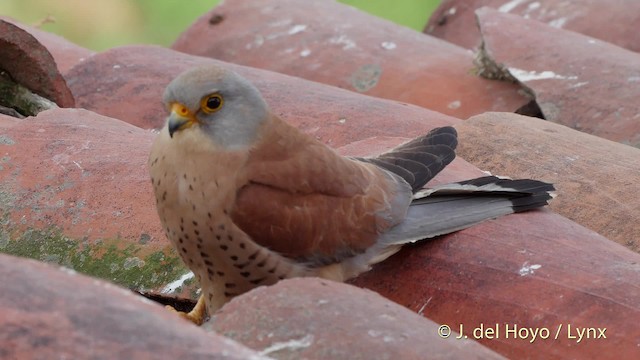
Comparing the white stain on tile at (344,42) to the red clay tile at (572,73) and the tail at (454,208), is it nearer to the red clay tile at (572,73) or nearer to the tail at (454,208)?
the red clay tile at (572,73)

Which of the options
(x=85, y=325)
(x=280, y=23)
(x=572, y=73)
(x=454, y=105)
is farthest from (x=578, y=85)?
(x=85, y=325)

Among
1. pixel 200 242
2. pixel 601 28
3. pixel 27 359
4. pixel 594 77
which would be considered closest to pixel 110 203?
pixel 200 242

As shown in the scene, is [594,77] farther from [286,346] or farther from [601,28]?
[286,346]

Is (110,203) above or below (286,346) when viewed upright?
below

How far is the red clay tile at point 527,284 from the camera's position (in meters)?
1.96

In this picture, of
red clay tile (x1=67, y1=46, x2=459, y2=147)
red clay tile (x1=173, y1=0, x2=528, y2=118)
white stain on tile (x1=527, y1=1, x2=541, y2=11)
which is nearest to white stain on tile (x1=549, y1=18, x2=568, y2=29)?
white stain on tile (x1=527, y1=1, x2=541, y2=11)

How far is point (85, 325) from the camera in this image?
1.23 metres

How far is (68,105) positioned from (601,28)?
7.18ft

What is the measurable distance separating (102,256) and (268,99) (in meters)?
0.98

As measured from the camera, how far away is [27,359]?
1.18m

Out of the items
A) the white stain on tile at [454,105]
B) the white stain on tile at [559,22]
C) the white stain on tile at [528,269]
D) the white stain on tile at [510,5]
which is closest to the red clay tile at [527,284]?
the white stain on tile at [528,269]

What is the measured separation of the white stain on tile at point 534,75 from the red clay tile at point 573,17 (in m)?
0.88

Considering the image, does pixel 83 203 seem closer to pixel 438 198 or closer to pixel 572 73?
pixel 438 198

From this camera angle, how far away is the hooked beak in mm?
2230
